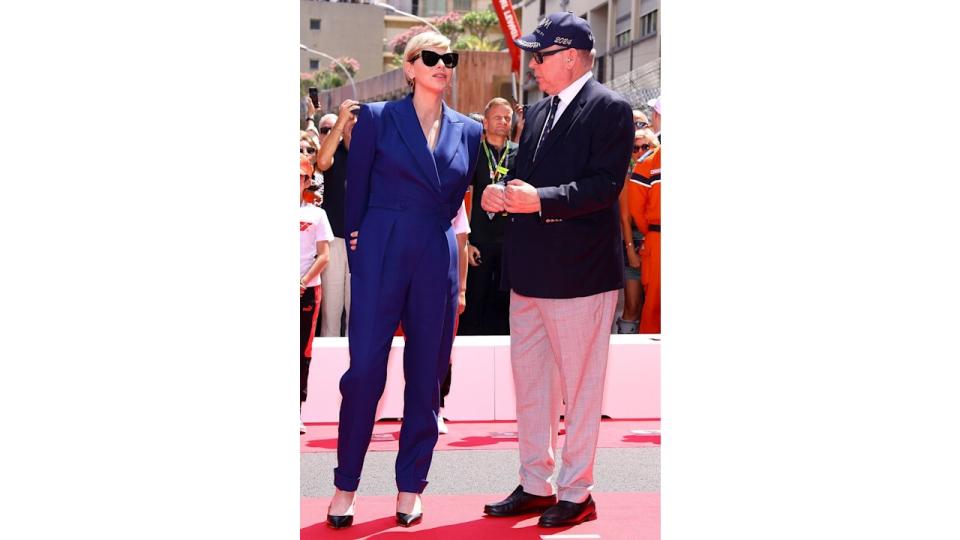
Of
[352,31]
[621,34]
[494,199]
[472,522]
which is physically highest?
[352,31]

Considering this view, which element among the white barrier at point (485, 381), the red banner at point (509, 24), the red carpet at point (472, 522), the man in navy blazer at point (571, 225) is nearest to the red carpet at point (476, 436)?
the white barrier at point (485, 381)

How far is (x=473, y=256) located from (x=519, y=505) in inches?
133

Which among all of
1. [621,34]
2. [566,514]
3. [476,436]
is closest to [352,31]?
[621,34]

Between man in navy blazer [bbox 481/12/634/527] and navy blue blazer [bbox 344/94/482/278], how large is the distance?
23 centimetres

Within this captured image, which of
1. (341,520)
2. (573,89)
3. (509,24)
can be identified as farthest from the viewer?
(509,24)

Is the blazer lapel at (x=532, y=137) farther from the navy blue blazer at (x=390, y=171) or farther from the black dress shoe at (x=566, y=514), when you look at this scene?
the black dress shoe at (x=566, y=514)

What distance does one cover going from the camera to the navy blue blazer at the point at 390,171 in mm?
5125

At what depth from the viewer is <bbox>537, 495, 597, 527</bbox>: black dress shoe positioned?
509 centimetres

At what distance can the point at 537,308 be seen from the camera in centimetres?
538

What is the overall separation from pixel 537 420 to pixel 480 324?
367 centimetres

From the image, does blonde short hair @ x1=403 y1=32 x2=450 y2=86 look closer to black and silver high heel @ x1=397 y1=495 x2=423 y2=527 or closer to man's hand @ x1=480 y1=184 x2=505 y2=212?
man's hand @ x1=480 y1=184 x2=505 y2=212

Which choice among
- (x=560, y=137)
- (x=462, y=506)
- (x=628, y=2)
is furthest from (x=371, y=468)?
(x=628, y=2)

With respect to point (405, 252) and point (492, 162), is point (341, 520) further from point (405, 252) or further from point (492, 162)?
point (492, 162)

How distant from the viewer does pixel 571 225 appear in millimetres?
5148
